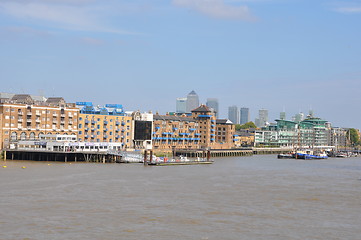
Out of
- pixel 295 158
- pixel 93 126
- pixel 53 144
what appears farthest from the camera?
pixel 295 158

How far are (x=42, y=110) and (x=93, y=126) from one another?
1776cm

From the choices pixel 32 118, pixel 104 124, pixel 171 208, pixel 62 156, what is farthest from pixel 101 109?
pixel 171 208

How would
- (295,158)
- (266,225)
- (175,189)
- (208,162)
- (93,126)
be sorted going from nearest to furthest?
(266,225), (175,189), (208,162), (93,126), (295,158)

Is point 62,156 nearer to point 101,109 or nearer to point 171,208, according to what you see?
point 101,109

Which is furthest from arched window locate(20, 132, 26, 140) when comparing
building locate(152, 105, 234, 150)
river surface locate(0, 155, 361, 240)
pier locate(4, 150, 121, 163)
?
river surface locate(0, 155, 361, 240)

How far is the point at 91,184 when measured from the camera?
72.1 meters

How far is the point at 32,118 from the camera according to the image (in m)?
134

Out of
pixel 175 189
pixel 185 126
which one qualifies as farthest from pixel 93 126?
pixel 175 189

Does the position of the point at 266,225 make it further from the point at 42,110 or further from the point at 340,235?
the point at 42,110

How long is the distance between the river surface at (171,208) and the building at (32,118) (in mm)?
48962

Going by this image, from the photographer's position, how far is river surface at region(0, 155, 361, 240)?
43094 mm

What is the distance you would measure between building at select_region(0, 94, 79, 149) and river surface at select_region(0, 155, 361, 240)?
4896 cm

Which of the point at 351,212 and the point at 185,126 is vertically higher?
the point at 185,126

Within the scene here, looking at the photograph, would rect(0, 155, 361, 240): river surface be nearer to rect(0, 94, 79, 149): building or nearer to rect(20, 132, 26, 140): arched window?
rect(0, 94, 79, 149): building
